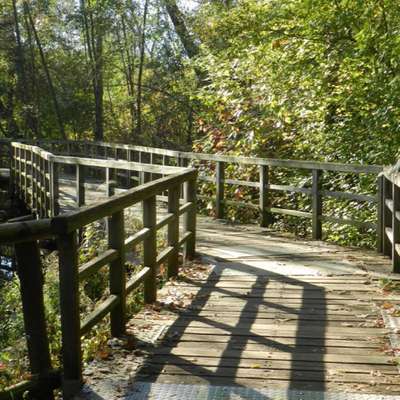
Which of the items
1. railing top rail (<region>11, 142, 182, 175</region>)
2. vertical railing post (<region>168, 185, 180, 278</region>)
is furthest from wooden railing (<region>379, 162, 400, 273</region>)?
railing top rail (<region>11, 142, 182, 175</region>)

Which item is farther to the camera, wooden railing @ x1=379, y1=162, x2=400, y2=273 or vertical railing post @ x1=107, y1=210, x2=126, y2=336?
wooden railing @ x1=379, y1=162, x2=400, y2=273

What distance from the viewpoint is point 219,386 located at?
4.33 metres

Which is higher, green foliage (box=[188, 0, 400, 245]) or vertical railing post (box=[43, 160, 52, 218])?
green foliage (box=[188, 0, 400, 245])

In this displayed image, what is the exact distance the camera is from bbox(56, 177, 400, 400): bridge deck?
4.46 m

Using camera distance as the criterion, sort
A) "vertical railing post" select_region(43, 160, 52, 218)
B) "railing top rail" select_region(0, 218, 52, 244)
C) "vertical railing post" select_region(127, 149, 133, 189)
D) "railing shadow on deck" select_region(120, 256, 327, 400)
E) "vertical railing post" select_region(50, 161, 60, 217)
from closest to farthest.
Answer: "railing top rail" select_region(0, 218, 52, 244), "railing shadow on deck" select_region(120, 256, 327, 400), "vertical railing post" select_region(50, 161, 60, 217), "vertical railing post" select_region(43, 160, 52, 218), "vertical railing post" select_region(127, 149, 133, 189)

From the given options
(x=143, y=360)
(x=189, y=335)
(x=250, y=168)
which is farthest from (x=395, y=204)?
(x=250, y=168)

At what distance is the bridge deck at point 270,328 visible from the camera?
4465mm

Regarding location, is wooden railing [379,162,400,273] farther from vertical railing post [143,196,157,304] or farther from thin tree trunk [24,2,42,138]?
thin tree trunk [24,2,42,138]

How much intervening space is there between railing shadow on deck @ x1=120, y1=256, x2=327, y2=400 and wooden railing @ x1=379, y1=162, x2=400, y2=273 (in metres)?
1.19

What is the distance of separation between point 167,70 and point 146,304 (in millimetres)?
21103

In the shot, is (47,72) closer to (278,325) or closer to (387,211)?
(387,211)

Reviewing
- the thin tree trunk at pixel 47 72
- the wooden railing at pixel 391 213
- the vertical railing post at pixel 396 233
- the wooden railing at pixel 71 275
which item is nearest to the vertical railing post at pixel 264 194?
the wooden railing at pixel 391 213

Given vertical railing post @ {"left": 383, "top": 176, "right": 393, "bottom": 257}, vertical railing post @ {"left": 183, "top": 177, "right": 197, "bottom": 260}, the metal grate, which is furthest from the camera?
vertical railing post @ {"left": 383, "top": 176, "right": 393, "bottom": 257}

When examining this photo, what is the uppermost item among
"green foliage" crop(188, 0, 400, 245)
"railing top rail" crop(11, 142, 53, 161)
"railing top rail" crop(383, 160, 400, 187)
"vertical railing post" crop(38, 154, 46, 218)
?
"green foliage" crop(188, 0, 400, 245)
